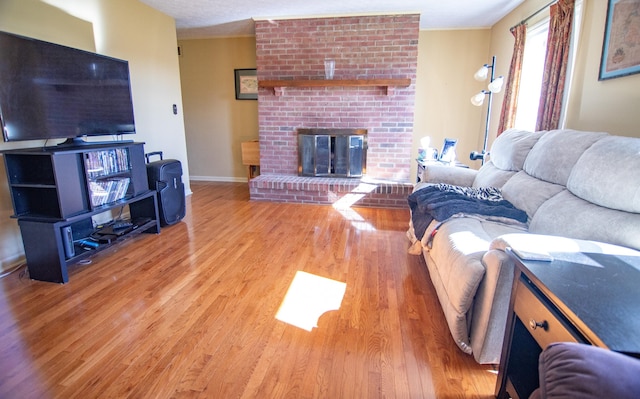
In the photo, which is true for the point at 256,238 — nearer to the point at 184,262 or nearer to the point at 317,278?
the point at 184,262

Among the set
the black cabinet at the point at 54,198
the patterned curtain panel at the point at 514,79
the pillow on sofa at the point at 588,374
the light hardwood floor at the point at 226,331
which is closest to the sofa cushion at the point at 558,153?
the light hardwood floor at the point at 226,331

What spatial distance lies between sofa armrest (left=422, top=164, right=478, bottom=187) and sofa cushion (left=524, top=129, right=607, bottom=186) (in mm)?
623

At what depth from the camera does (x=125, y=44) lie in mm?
3246

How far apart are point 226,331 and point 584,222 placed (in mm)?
1770

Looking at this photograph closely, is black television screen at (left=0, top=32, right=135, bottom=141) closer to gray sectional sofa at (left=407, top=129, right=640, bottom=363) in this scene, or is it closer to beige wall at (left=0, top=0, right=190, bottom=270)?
beige wall at (left=0, top=0, right=190, bottom=270)

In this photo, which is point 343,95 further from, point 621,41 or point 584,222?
point 584,222

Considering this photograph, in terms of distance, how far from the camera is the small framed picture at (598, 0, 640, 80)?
186cm

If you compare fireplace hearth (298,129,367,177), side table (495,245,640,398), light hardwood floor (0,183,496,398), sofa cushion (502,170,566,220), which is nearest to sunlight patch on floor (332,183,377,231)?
fireplace hearth (298,129,367,177)

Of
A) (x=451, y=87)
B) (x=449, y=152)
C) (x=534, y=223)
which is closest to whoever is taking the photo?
(x=534, y=223)

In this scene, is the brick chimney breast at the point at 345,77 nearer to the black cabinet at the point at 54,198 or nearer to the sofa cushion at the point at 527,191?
the sofa cushion at the point at 527,191

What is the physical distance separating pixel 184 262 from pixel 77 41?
2102mm

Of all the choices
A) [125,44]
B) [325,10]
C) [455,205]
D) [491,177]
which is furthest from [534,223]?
[125,44]

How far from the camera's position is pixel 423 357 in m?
1.45

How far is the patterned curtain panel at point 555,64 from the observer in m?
2.45
